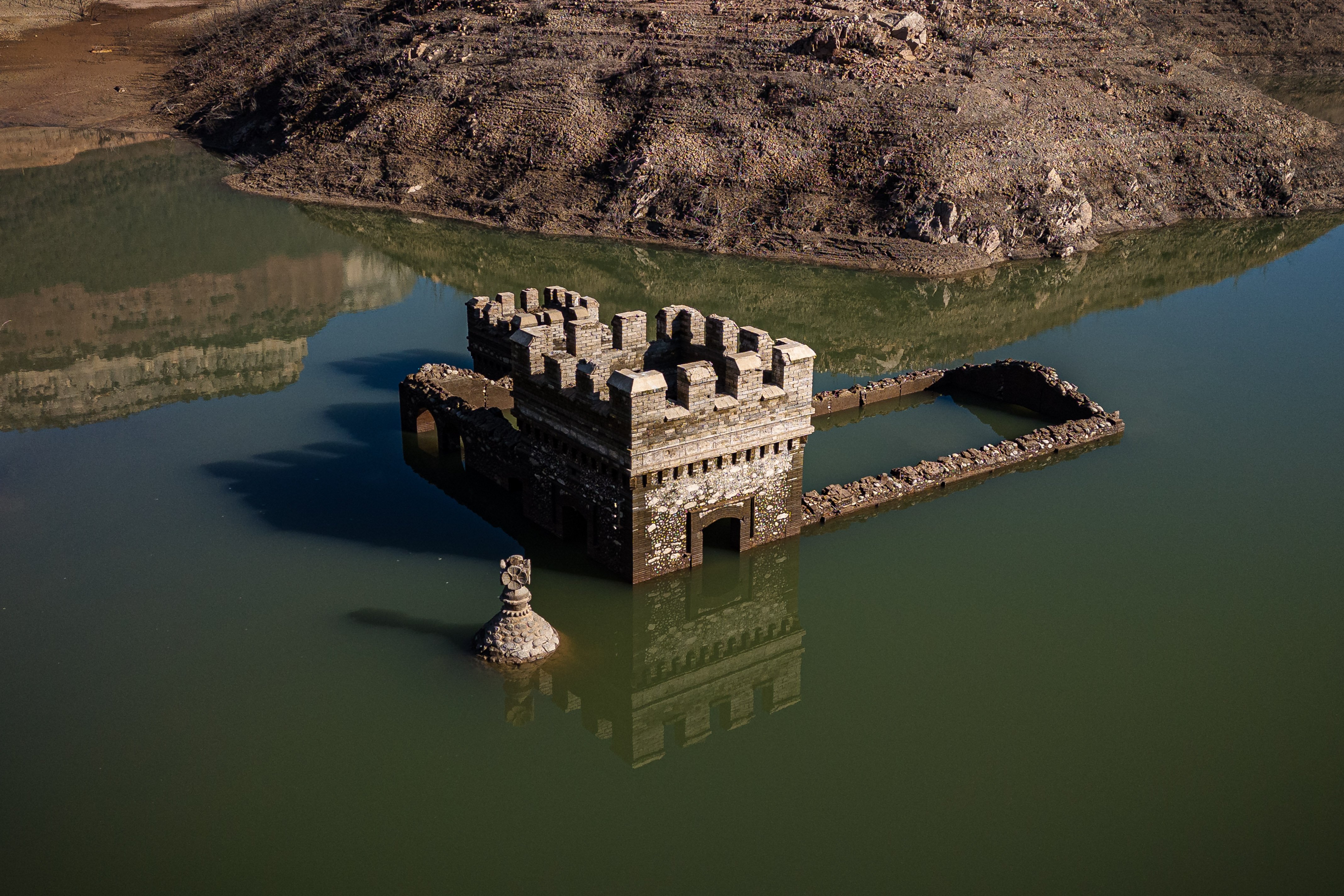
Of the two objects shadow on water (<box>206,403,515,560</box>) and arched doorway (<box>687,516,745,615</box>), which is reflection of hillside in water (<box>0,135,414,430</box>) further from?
arched doorway (<box>687,516,745,615</box>)

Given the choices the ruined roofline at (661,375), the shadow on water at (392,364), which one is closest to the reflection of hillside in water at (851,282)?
the shadow on water at (392,364)

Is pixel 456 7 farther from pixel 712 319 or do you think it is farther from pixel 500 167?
pixel 712 319

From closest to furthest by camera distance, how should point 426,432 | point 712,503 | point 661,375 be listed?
point 661,375 < point 712,503 < point 426,432

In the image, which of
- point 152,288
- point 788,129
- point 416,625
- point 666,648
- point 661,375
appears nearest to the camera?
point 661,375

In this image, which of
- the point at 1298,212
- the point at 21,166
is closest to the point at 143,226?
the point at 21,166

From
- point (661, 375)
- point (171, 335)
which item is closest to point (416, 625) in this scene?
point (661, 375)

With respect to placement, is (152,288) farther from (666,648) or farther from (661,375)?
(666,648)

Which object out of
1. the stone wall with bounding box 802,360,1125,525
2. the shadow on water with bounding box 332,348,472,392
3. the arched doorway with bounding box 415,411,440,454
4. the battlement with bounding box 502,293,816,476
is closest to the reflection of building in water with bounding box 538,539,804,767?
the stone wall with bounding box 802,360,1125,525
